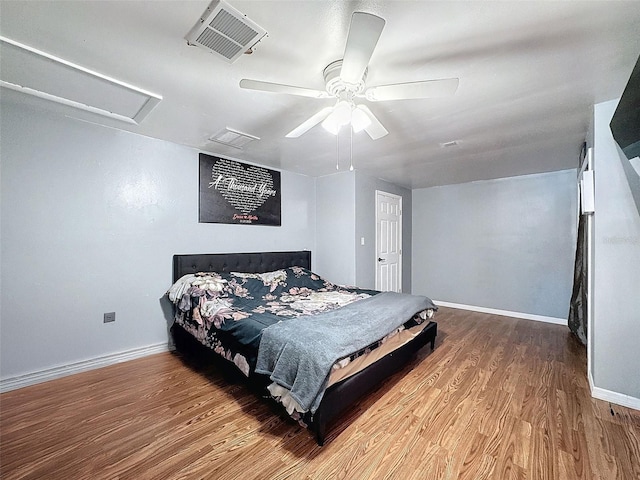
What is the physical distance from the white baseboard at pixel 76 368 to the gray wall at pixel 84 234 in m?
0.05

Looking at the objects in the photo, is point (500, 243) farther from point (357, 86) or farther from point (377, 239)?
point (357, 86)

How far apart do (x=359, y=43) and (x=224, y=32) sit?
73 cm

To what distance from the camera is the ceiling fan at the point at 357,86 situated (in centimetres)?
115

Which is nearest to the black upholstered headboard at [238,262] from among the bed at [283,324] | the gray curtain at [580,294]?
the bed at [283,324]

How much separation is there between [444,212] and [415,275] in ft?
4.66

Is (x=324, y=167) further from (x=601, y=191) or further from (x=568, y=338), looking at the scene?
(x=568, y=338)

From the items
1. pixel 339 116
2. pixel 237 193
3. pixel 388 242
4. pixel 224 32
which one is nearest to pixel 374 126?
pixel 339 116

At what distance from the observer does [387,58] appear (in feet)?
5.19

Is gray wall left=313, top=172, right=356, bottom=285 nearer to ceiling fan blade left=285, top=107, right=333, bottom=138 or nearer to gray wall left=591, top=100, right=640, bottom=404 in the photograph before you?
ceiling fan blade left=285, top=107, right=333, bottom=138

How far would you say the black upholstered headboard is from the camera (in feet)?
10.2

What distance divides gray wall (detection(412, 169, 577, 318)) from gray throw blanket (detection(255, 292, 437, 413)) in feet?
10.6

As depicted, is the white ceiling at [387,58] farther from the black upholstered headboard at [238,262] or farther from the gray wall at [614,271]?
the black upholstered headboard at [238,262]

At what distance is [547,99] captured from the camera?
2.04 meters

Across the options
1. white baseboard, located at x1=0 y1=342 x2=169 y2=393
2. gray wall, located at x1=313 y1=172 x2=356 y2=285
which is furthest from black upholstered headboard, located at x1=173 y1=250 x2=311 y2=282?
white baseboard, located at x1=0 y1=342 x2=169 y2=393
